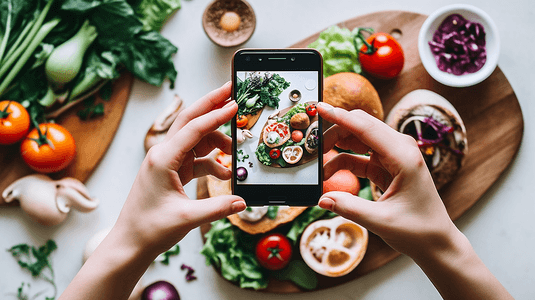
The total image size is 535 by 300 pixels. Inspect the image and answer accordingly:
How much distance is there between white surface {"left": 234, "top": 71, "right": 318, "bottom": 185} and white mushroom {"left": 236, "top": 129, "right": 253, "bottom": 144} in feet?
0.04

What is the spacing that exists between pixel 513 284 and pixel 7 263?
2950mm

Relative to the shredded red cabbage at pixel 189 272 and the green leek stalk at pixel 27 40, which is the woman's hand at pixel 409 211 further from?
the green leek stalk at pixel 27 40

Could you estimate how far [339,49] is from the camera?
1.93 meters

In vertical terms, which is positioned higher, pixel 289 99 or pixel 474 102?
pixel 289 99

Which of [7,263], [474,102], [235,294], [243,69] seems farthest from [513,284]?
[7,263]

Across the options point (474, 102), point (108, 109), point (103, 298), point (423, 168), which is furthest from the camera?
point (108, 109)

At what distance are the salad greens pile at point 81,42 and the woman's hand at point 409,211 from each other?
1.26 metres

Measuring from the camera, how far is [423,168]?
115 centimetres

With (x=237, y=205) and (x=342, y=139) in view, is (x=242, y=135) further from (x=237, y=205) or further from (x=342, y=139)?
(x=342, y=139)

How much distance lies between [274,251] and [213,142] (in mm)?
658

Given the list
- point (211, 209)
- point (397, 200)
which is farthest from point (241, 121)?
point (397, 200)

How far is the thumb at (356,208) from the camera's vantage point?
1.14 metres

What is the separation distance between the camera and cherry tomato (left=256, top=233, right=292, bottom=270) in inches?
71.7

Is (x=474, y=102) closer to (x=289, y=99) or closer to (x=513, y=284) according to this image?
(x=513, y=284)
